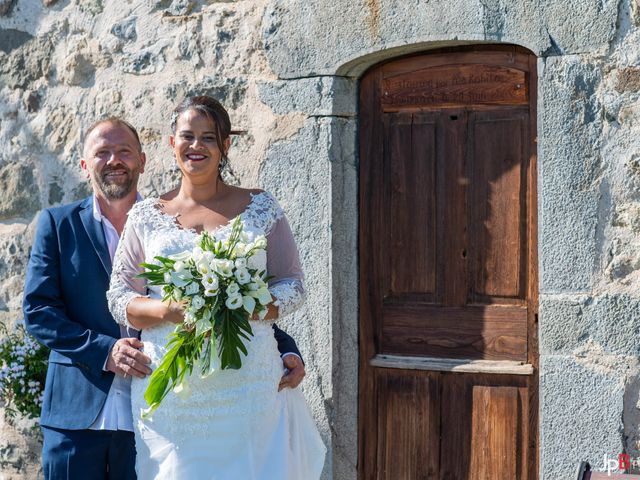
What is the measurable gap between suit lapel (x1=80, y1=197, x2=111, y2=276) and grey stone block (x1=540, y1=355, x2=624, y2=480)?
6.05ft

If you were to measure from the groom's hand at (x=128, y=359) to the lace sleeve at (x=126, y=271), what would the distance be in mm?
88

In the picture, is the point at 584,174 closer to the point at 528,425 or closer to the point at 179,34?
the point at 528,425

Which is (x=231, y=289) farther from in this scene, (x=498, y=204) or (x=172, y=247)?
(x=498, y=204)

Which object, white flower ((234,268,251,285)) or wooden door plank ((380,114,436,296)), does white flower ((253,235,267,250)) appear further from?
wooden door plank ((380,114,436,296))

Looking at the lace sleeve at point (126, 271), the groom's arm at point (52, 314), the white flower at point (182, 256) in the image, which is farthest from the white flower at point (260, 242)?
the groom's arm at point (52, 314)

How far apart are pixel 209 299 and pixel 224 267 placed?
129 millimetres

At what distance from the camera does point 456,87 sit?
4.70 m

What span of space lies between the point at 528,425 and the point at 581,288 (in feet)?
2.39

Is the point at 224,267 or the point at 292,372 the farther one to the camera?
the point at 292,372

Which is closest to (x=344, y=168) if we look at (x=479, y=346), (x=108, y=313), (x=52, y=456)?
(x=479, y=346)

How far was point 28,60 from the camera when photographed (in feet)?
18.4

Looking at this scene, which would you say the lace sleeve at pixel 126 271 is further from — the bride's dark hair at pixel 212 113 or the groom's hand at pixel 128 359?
the bride's dark hair at pixel 212 113

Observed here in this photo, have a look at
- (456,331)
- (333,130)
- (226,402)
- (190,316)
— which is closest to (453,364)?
(456,331)

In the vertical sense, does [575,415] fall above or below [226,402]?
below
